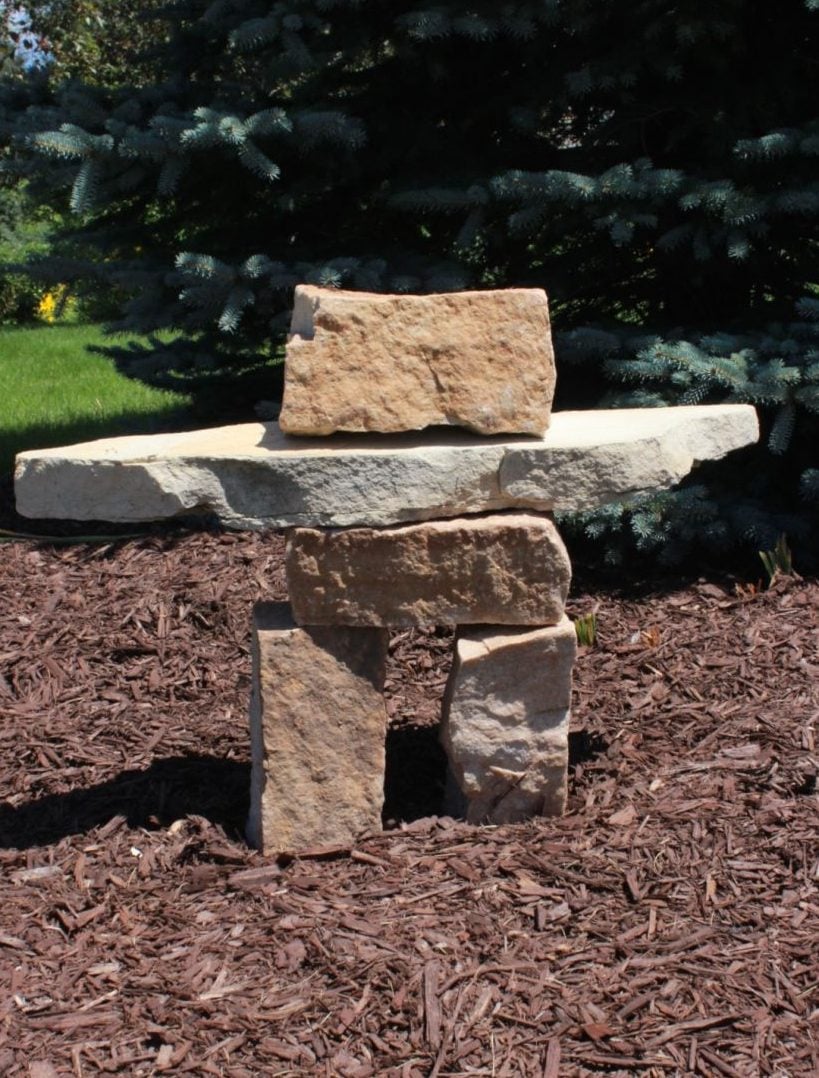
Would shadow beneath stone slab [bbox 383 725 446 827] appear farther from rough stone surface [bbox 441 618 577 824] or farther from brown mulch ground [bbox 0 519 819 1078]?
rough stone surface [bbox 441 618 577 824]

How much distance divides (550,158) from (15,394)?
17.2 ft

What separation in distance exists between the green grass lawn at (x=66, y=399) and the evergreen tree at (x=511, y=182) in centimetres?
103

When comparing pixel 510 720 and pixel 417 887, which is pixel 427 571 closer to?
pixel 510 720

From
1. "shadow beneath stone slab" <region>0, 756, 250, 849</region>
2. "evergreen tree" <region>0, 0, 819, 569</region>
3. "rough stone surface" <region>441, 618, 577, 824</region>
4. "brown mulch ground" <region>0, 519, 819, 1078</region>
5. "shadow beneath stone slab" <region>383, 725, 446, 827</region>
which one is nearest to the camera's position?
"brown mulch ground" <region>0, 519, 819, 1078</region>

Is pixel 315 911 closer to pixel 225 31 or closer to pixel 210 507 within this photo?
pixel 210 507

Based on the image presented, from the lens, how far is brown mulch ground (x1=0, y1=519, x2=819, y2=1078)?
268cm

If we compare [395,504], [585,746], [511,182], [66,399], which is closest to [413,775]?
[585,746]

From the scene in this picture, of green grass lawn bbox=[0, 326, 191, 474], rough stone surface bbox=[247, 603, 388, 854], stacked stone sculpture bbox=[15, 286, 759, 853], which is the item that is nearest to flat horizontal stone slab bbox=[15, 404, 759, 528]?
stacked stone sculpture bbox=[15, 286, 759, 853]

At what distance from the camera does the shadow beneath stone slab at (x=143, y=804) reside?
3.54 metres

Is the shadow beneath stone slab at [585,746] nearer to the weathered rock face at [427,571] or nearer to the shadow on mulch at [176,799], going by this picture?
the shadow on mulch at [176,799]

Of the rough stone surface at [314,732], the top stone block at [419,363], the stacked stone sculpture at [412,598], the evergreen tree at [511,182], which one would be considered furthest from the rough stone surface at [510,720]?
the evergreen tree at [511,182]

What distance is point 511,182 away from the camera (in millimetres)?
4871

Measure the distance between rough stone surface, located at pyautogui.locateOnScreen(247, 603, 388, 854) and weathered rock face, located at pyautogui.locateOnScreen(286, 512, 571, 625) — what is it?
0.28 ft

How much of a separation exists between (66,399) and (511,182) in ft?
16.7
